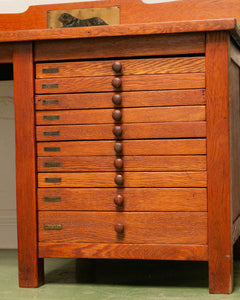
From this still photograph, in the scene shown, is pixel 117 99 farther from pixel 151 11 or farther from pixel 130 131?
pixel 151 11

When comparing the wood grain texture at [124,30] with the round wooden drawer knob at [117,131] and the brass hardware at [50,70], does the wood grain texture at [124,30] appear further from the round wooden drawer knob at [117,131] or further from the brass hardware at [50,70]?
the round wooden drawer knob at [117,131]

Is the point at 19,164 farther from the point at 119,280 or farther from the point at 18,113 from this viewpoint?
the point at 119,280

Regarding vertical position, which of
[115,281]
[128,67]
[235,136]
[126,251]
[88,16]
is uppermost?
[88,16]

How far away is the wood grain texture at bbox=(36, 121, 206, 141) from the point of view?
1825mm

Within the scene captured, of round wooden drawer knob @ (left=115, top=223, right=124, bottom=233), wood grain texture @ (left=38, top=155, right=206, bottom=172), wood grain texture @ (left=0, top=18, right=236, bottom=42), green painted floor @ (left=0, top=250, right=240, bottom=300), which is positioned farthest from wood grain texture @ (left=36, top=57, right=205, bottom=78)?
green painted floor @ (left=0, top=250, right=240, bottom=300)

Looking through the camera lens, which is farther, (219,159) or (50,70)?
(50,70)

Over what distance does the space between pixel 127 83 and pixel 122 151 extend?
0.26 metres

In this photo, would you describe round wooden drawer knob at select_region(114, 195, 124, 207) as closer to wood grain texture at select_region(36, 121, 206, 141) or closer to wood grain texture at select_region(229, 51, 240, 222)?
wood grain texture at select_region(36, 121, 206, 141)

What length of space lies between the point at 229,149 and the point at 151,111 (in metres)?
0.32

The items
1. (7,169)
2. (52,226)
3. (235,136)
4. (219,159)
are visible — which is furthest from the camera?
(7,169)

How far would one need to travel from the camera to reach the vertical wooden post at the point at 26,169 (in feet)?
6.36

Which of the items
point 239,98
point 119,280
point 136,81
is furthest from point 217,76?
point 119,280

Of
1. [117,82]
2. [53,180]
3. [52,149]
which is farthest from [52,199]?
[117,82]

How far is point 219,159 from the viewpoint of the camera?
180 cm
